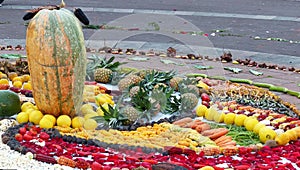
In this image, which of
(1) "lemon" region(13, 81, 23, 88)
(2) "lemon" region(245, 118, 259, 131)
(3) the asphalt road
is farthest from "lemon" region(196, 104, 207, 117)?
(3) the asphalt road

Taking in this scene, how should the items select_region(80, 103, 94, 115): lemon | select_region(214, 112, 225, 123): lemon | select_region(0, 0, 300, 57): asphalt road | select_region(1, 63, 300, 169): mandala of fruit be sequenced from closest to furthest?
select_region(1, 63, 300, 169): mandala of fruit → select_region(80, 103, 94, 115): lemon → select_region(214, 112, 225, 123): lemon → select_region(0, 0, 300, 57): asphalt road

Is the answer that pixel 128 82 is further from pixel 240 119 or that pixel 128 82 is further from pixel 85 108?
pixel 240 119

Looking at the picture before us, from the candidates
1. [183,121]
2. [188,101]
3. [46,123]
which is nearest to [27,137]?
[46,123]

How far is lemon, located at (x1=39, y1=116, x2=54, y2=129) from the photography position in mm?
5602

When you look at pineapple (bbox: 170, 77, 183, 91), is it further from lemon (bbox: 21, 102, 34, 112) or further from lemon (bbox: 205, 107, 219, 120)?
lemon (bbox: 21, 102, 34, 112)

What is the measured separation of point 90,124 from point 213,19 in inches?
377

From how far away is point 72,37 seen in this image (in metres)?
5.66

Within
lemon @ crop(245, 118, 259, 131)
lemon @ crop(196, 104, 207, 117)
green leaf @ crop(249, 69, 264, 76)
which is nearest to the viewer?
lemon @ crop(245, 118, 259, 131)

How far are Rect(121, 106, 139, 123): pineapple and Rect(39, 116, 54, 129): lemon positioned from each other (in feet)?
2.27

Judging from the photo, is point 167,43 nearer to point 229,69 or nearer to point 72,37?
point 229,69

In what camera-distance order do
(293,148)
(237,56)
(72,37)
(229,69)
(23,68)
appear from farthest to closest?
(237,56) → (229,69) → (23,68) → (72,37) → (293,148)

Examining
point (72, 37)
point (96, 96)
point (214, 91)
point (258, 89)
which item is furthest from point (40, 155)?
point (258, 89)

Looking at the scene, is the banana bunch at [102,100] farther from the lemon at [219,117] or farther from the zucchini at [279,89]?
the zucchini at [279,89]

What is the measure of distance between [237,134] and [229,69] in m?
3.02
